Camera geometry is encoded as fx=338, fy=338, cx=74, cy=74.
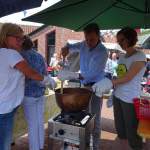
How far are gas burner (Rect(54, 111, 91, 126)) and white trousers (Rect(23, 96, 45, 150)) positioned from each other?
748mm

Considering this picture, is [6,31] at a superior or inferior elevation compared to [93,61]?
superior

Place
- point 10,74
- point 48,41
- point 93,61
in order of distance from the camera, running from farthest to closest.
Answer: point 48,41 → point 93,61 → point 10,74

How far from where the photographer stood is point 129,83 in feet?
11.6

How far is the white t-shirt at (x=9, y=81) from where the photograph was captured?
2.89 m

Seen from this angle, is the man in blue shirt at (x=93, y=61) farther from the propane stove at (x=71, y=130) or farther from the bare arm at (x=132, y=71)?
the propane stove at (x=71, y=130)

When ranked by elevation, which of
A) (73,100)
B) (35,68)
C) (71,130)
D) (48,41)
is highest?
(48,41)

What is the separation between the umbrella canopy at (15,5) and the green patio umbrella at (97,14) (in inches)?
38.8

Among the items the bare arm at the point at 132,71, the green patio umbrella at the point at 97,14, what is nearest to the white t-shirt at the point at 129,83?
the bare arm at the point at 132,71

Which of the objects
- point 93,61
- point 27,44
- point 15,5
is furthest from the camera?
point 93,61

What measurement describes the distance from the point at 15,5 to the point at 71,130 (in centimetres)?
127

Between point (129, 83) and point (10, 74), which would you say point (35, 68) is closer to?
point (10, 74)

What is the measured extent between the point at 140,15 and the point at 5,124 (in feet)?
8.87

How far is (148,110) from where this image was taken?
10.5ft

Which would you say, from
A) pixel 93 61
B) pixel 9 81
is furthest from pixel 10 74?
pixel 93 61
